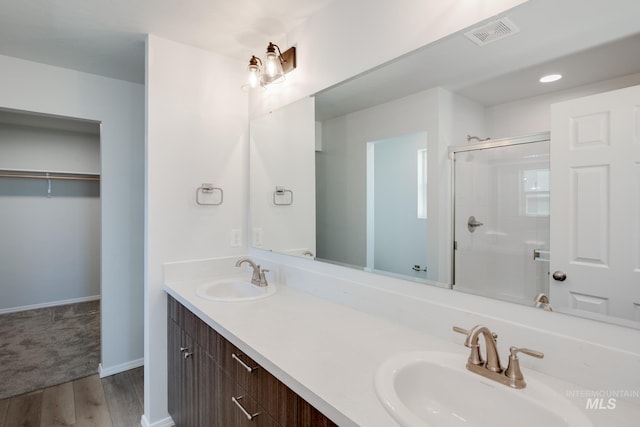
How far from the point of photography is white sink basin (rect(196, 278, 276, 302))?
5.96 ft

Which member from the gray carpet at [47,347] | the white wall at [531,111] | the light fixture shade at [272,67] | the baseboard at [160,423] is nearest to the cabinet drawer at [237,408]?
the baseboard at [160,423]

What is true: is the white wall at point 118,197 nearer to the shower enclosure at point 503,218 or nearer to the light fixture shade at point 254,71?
the light fixture shade at point 254,71

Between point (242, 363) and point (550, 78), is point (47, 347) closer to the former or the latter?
point (242, 363)

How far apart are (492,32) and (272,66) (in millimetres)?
1239

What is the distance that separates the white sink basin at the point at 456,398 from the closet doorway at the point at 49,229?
11.2ft

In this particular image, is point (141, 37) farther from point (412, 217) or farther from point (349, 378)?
point (349, 378)

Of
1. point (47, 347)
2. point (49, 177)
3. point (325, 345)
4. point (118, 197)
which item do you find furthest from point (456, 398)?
point (49, 177)

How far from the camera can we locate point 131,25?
1826 millimetres

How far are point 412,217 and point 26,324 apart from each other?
4406 mm

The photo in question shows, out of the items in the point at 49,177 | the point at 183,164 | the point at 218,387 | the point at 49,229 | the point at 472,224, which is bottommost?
the point at 218,387

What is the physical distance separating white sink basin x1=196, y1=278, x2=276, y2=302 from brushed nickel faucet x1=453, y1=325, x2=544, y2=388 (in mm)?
1078

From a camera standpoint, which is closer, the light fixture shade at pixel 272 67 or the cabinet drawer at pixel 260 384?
the cabinet drawer at pixel 260 384

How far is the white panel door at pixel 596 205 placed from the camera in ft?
2.61

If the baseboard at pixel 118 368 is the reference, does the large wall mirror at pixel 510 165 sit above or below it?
above
